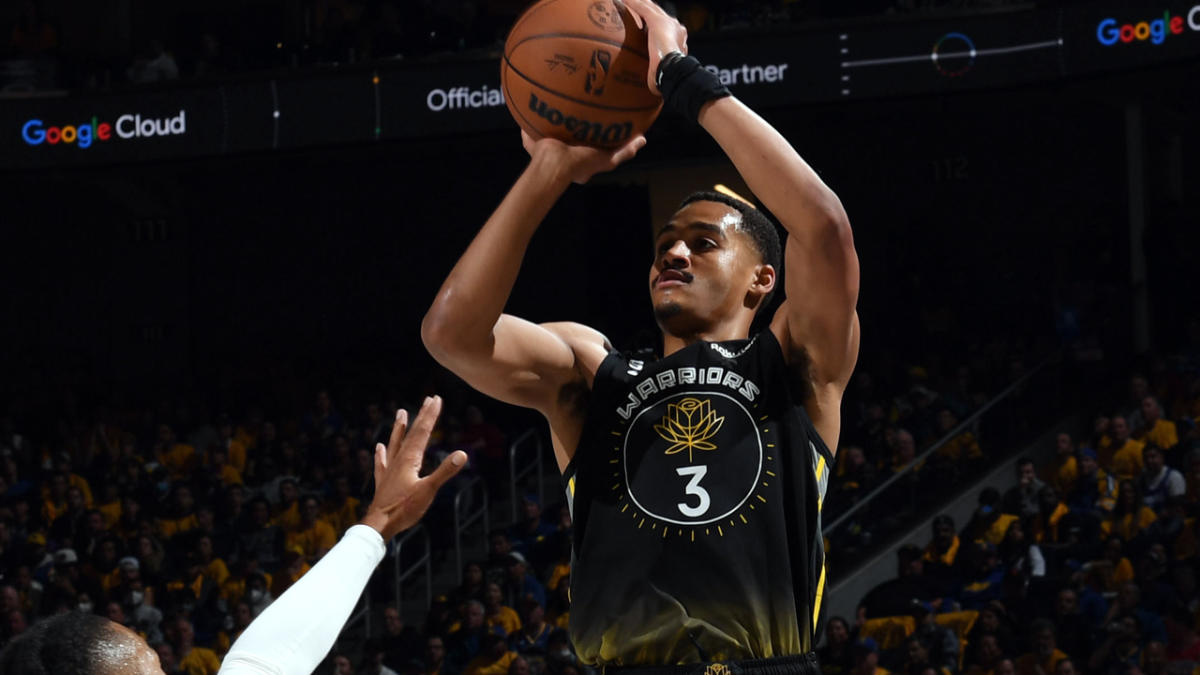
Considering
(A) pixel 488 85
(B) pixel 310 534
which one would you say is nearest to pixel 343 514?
(B) pixel 310 534

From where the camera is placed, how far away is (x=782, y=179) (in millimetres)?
3480

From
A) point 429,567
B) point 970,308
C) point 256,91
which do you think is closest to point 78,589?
point 429,567

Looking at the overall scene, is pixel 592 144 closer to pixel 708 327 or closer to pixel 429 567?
pixel 708 327

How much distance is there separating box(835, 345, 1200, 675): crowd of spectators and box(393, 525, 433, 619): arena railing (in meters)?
3.48

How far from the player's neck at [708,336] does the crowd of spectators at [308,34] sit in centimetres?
989

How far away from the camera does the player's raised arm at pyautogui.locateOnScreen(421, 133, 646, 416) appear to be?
11.7 ft

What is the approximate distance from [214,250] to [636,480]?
1553cm

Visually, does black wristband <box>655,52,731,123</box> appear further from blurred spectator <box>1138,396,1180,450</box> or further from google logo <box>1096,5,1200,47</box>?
google logo <box>1096,5,1200,47</box>

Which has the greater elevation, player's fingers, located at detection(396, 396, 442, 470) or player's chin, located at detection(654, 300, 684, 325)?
player's chin, located at detection(654, 300, 684, 325)

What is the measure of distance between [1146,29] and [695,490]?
10.1 m

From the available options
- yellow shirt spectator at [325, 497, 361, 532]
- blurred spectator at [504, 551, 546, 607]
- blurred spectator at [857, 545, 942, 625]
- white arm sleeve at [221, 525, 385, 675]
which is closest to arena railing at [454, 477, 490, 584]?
yellow shirt spectator at [325, 497, 361, 532]

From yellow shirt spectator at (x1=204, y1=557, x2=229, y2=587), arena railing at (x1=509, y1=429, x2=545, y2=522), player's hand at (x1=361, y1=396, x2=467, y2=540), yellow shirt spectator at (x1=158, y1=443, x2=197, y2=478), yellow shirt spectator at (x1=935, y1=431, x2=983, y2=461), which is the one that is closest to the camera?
player's hand at (x1=361, y1=396, x2=467, y2=540)

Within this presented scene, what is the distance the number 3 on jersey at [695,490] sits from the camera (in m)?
3.54

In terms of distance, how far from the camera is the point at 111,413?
15.5 metres
